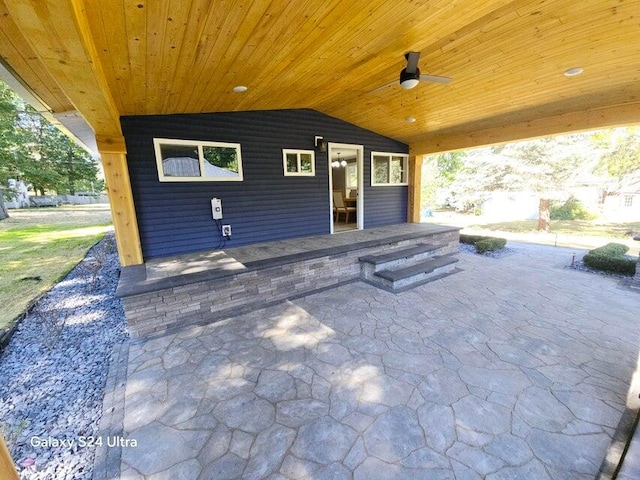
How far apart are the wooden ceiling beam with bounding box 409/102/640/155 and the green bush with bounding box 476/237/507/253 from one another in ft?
8.10

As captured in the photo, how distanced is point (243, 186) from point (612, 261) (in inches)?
287

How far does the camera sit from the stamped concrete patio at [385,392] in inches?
66.6

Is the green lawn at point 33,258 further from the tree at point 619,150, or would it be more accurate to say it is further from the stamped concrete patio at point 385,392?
the tree at point 619,150

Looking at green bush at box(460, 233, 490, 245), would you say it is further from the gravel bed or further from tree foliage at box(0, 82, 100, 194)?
tree foliage at box(0, 82, 100, 194)

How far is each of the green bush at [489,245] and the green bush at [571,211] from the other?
29.4 ft

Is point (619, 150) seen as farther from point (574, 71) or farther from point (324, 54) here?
point (324, 54)

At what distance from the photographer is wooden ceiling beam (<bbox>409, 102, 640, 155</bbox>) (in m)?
4.52

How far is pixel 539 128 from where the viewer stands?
5.36m

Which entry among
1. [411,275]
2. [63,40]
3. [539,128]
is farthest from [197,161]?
[539,128]

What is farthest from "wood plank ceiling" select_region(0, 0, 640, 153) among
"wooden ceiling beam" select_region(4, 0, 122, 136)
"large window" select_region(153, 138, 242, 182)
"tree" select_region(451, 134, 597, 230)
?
"tree" select_region(451, 134, 597, 230)

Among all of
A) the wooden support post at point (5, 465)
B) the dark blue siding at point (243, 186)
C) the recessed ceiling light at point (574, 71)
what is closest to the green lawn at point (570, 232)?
the recessed ceiling light at point (574, 71)

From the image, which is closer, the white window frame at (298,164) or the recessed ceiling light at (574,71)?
the recessed ceiling light at (574,71)

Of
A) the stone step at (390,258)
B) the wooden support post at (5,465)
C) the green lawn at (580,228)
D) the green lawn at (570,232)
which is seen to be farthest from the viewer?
the green lawn at (580,228)

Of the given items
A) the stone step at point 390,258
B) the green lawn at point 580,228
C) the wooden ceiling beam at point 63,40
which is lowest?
the green lawn at point 580,228
